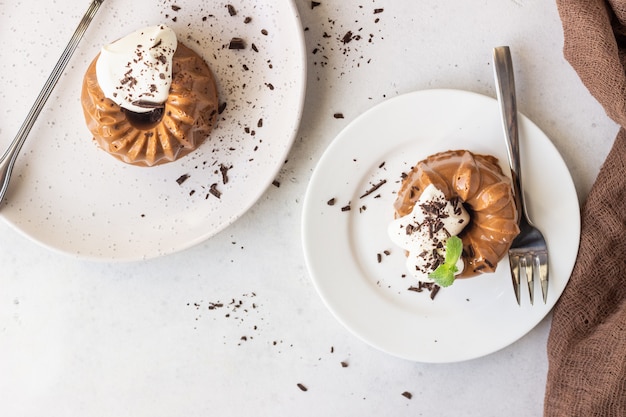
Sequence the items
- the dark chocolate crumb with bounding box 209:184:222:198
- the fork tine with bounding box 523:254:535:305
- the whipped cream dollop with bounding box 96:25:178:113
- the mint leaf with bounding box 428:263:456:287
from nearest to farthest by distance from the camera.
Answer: the mint leaf with bounding box 428:263:456:287 → the whipped cream dollop with bounding box 96:25:178:113 → the fork tine with bounding box 523:254:535:305 → the dark chocolate crumb with bounding box 209:184:222:198

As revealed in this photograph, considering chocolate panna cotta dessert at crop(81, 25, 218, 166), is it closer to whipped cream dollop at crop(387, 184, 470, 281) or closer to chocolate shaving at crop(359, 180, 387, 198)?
chocolate shaving at crop(359, 180, 387, 198)

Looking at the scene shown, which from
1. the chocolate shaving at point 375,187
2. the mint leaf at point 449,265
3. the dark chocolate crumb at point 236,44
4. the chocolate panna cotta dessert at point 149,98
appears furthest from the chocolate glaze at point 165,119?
the mint leaf at point 449,265

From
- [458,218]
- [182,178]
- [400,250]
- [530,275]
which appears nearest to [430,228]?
[458,218]

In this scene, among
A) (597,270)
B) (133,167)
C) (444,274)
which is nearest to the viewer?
(444,274)

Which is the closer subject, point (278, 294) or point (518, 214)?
point (518, 214)

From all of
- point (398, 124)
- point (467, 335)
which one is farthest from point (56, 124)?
point (467, 335)

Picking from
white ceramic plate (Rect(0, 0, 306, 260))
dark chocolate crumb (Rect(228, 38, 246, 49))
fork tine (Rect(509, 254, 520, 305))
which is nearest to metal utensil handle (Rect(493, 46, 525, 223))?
fork tine (Rect(509, 254, 520, 305))

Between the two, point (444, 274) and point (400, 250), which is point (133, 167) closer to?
→ point (400, 250)

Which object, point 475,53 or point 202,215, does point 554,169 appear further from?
point 202,215
